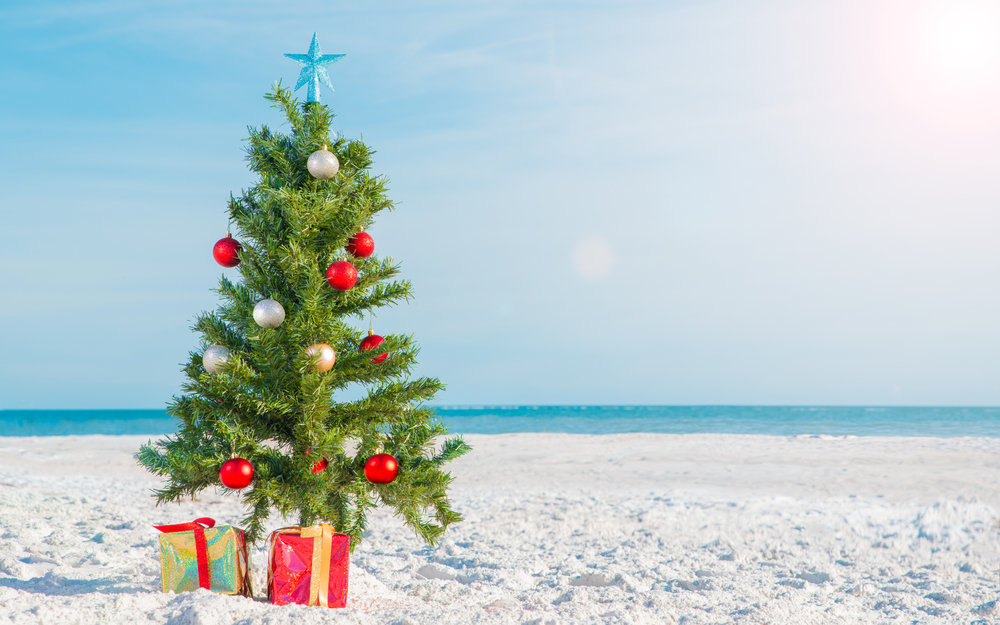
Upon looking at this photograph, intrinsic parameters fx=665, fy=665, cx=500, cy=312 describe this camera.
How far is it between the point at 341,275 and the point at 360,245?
355 mm

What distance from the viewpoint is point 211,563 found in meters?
3.69

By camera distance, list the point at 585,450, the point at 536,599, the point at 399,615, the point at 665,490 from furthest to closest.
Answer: the point at 585,450, the point at 665,490, the point at 536,599, the point at 399,615

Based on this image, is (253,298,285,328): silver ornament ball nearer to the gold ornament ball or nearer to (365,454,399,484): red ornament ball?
the gold ornament ball

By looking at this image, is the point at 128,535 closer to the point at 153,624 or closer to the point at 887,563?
the point at 153,624

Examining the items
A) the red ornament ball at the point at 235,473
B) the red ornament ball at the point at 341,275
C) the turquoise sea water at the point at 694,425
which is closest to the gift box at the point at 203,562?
the red ornament ball at the point at 235,473

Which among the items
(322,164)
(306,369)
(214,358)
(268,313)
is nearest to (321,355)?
(306,369)

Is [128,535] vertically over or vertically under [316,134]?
under

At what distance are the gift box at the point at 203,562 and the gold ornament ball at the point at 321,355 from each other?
3.32 feet

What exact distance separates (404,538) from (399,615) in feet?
10.7

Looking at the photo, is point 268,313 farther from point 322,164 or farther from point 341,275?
point 322,164

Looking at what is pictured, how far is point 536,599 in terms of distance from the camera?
13.9ft

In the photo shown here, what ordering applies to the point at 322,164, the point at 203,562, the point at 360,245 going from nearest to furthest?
the point at 203,562, the point at 322,164, the point at 360,245

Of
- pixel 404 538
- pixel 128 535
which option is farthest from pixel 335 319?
pixel 128 535

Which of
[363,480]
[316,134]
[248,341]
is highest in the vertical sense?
[316,134]
